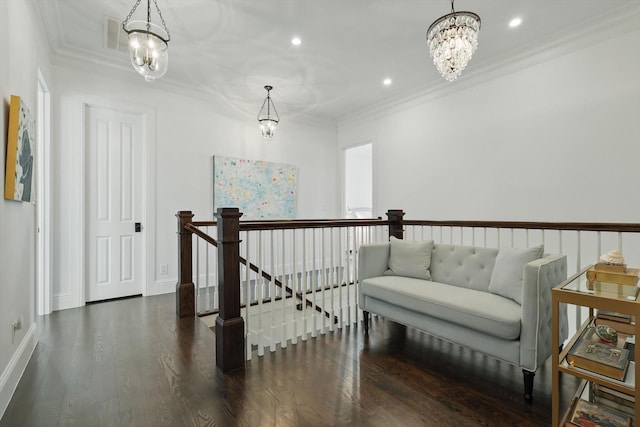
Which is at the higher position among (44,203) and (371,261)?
(44,203)

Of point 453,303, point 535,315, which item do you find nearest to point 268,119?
point 453,303

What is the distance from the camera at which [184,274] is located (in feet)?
10.3

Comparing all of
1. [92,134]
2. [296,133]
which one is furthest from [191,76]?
[296,133]

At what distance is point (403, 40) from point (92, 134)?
389 cm

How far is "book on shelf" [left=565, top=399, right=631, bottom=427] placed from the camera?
4.17 feet

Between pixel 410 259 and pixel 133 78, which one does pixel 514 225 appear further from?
pixel 133 78

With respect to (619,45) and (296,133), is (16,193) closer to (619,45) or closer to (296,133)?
(296,133)

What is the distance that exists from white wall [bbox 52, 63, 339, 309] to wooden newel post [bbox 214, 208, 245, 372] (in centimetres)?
248

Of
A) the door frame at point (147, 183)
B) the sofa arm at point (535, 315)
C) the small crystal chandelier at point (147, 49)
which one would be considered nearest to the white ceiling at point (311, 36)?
the door frame at point (147, 183)

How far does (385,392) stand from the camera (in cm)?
179

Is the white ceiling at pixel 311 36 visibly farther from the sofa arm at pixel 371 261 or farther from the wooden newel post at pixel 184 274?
the sofa arm at pixel 371 261

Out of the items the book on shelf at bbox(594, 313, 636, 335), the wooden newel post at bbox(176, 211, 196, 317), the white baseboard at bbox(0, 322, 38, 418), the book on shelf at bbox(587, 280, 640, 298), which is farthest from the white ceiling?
the white baseboard at bbox(0, 322, 38, 418)

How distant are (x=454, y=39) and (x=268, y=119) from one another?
2723 mm

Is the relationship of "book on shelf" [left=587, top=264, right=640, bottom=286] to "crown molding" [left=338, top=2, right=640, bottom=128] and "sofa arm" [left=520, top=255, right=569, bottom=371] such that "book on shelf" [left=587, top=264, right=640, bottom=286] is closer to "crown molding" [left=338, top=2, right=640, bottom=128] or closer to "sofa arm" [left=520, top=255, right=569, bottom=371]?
"sofa arm" [left=520, top=255, right=569, bottom=371]
